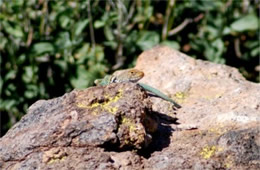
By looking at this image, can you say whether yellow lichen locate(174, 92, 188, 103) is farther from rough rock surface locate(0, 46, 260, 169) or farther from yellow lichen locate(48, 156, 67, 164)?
yellow lichen locate(48, 156, 67, 164)

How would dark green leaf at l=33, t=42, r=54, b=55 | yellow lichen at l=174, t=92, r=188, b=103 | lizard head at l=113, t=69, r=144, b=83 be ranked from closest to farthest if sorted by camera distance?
lizard head at l=113, t=69, r=144, b=83, yellow lichen at l=174, t=92, r=188, b=103, dark green leaf at l=33, t=42, r=54, b=55

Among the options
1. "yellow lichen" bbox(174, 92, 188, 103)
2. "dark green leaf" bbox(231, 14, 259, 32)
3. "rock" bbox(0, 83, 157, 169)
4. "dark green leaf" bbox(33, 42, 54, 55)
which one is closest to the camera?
"rock" bbox(0, 83, 157, 169)

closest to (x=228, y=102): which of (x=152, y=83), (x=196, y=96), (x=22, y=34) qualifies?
(x=196, y=96)

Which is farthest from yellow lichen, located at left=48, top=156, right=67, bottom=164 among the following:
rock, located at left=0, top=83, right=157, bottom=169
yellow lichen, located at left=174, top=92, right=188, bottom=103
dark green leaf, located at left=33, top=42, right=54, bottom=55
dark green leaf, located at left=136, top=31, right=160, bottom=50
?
dark green leaf, located at left=136, top=31, right=160, bottom=50

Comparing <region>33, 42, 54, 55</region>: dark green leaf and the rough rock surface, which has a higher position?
the rough rock surface

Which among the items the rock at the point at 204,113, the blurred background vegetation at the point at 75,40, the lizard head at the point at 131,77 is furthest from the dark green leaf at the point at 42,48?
the lizard head at the point at 131,77

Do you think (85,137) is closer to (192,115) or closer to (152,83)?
(192,115)

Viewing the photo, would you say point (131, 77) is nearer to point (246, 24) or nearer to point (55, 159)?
point (55, 159)

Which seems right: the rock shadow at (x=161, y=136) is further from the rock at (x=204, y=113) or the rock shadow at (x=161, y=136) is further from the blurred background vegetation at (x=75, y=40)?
the blurred background vegetation at (x=75, y=40)
